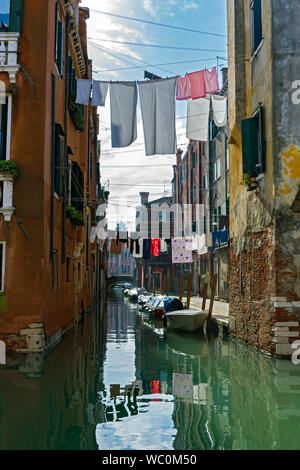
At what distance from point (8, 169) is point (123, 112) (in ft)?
15.1

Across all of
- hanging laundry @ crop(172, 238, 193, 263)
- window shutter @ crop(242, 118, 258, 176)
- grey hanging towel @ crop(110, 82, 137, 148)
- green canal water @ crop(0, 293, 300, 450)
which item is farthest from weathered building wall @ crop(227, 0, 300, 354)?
hanging laundry @ crop(172, 238, 193, 263)

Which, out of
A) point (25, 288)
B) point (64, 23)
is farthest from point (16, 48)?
point (25, 288)

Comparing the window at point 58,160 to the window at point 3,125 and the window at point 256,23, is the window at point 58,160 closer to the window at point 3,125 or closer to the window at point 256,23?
the window at point 3,125

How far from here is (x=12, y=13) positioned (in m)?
11.2

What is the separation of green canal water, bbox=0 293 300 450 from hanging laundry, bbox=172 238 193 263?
21.4m

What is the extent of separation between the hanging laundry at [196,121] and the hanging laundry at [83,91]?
3.31 m

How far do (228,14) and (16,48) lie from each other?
695cm

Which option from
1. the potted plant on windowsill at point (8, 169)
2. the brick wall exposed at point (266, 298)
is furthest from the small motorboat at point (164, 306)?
the potted plant on windowsill at point (8, 169)

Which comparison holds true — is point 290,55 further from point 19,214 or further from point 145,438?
point 145,438

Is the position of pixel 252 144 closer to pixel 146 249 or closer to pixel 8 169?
pixel 8 169

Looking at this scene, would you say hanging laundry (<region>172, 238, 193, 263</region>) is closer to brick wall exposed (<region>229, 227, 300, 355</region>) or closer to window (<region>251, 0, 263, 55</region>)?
brick wall exposed (<region>229, 227, 300, 355</region>)

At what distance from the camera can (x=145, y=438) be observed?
5.75m

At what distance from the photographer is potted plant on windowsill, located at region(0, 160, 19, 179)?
1069 cm
